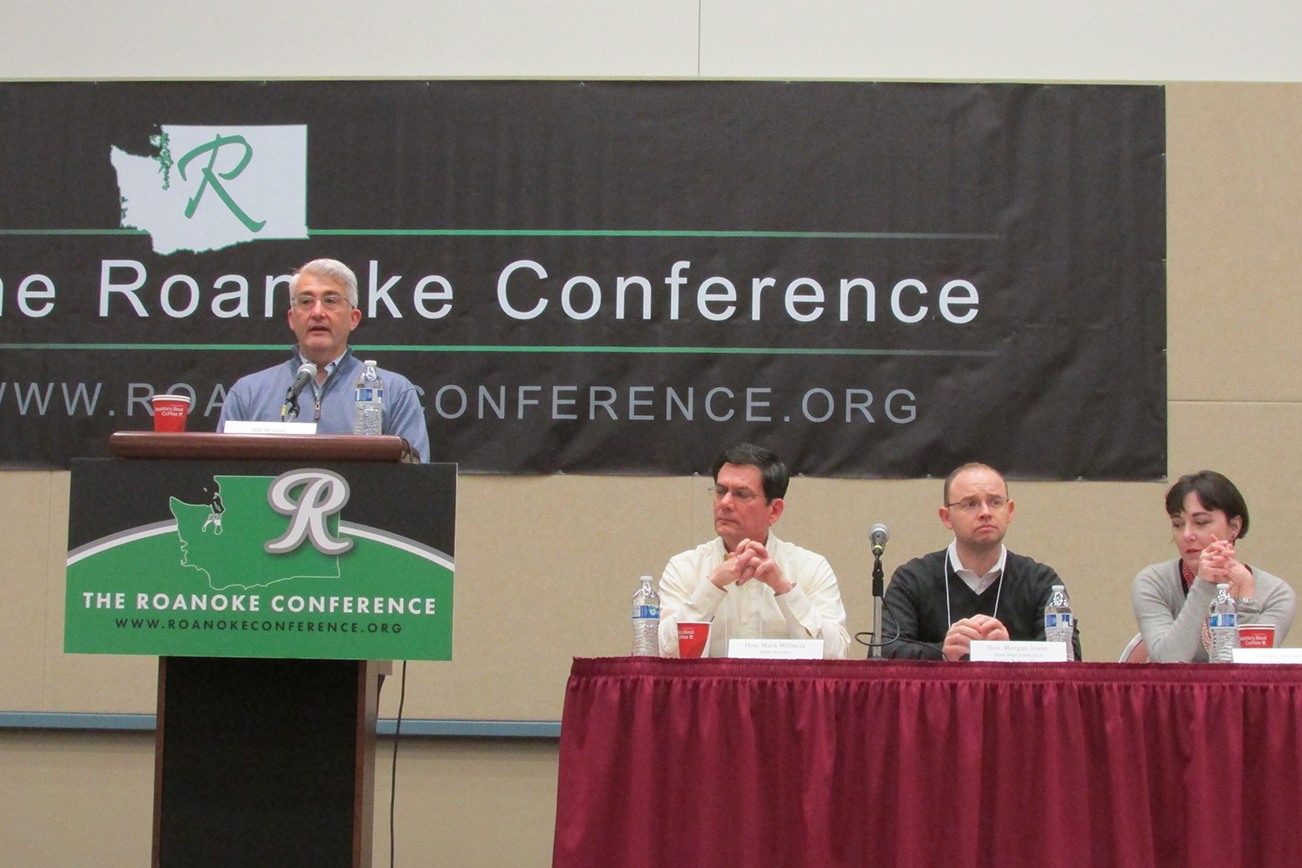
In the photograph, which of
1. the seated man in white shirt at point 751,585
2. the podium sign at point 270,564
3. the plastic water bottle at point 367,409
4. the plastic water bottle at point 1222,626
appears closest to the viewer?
the podium sign at point 270,564

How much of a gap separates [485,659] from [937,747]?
202 cm

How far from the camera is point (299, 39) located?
4.23 metres

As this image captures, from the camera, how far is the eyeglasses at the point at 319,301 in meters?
2.92

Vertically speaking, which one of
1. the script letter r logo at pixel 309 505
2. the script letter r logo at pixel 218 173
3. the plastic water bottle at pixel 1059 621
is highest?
the script letter r logo at pixel 218 173

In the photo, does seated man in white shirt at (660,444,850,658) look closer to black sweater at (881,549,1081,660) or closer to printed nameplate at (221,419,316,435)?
black sweater at (881,549,1081,660)

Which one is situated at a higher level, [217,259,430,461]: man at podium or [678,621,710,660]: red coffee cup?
[217,259,430,461]: man at podium

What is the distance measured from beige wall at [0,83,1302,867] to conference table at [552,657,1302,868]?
65.2 inches

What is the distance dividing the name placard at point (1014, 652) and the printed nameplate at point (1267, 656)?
1.01ft

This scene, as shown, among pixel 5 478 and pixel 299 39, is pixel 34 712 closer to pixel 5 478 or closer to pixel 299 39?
pixel 5 478

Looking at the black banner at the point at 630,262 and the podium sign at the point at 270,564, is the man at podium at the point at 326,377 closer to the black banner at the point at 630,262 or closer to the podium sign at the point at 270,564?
the podium sign at the point at 270,564

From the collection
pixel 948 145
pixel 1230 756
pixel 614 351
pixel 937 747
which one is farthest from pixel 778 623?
pixel 948 145

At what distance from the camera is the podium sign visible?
2.21m

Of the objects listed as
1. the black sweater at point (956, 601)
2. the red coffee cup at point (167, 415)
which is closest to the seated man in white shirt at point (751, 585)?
the black sweater at point (956, 601)

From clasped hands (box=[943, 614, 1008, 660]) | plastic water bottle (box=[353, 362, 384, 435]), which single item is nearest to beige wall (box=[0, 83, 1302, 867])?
clasped hands (box=[943, 614, 1008, 660])
